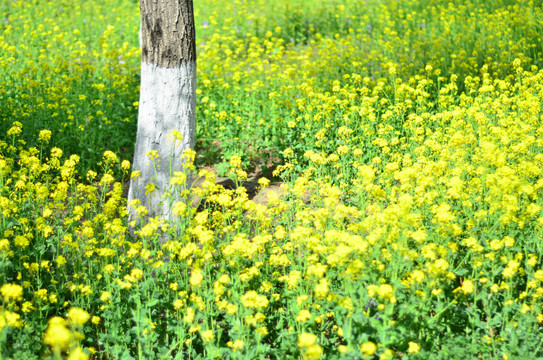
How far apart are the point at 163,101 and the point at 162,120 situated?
0.57ft

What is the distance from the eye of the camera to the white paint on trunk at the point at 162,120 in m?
4.93

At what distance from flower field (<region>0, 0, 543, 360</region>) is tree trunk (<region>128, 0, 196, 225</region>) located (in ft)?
0.99

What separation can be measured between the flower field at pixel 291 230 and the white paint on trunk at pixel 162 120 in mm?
294

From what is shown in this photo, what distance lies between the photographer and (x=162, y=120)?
4965 millimetres

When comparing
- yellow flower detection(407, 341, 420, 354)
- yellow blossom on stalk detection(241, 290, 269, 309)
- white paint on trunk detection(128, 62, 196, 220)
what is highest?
white paint on trunk detection(128, 62, 196, 220)

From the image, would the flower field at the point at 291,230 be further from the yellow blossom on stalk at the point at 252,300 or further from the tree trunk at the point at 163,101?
the tree trunk at the point at 163,101

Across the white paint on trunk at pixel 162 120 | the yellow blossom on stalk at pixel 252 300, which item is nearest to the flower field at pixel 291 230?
the yellow blossom on stalk at pixel 252 300

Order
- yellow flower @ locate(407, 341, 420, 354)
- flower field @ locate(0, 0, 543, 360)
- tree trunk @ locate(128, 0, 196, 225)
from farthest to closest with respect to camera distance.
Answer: tree trunk @ locate(128, 0, 196, 225) → flower field @ locate(0, 0, 543, 360) → yellow flower @ locate(407, 341, 420, 354)

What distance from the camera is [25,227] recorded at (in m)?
4.06

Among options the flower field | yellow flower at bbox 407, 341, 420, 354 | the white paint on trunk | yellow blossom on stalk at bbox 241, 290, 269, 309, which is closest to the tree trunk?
the white paint on trunk

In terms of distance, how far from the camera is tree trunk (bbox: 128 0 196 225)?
4836 mm

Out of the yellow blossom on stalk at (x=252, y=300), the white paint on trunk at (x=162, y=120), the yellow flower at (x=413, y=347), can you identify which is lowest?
the yellow flower at (x=413, y=347)

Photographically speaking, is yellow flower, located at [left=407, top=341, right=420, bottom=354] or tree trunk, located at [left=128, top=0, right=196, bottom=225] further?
tree trunk, located at [left=128, top=0, right=196, bottom=225]

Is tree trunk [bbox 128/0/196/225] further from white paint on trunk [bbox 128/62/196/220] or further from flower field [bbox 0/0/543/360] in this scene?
flower field [bbox 0/0/543/360]
